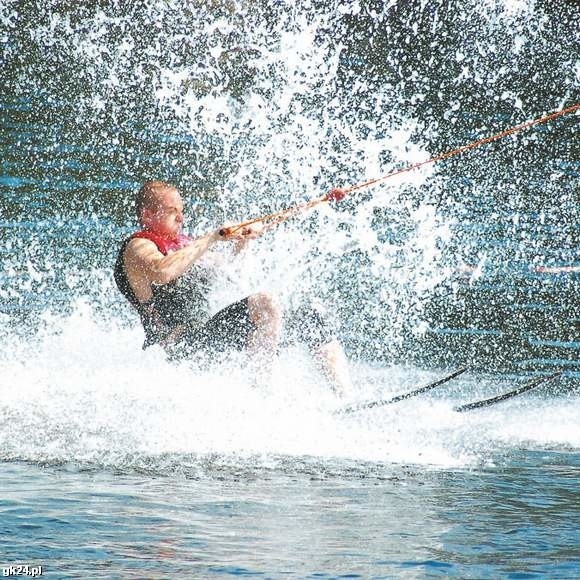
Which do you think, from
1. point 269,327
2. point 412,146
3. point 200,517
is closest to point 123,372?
point 269,327

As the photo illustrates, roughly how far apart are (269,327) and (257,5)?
19704 mm

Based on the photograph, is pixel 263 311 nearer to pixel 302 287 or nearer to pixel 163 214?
pixel 163 214

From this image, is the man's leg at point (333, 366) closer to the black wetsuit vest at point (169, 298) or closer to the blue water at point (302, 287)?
the blue water at point (302, 287)

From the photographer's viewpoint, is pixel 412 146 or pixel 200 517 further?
pixel 412 146

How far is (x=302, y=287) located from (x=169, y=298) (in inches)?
195

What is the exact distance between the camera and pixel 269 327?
8.11 meters

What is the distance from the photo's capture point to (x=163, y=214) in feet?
26.8

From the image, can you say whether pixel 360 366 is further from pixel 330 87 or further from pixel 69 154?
pixel 330 87

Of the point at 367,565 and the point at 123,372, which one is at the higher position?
the point at 123,372

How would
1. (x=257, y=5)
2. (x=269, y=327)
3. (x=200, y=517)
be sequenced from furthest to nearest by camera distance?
(x=257, y=5) → (x=269, y=327) → (x=200, y=517)

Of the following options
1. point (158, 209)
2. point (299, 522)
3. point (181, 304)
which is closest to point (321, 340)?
point (181, 304)

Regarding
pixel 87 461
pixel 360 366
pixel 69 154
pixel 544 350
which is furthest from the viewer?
pixel 69 154

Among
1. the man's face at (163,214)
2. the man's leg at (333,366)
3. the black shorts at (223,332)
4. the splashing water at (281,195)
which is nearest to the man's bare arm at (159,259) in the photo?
the man's face at (163,214)

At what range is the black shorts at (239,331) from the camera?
816 cm
